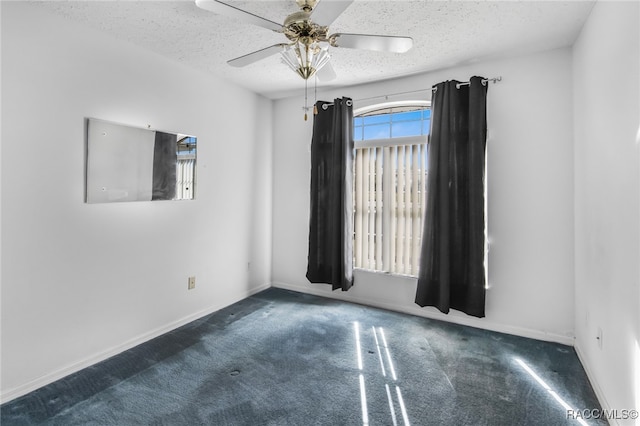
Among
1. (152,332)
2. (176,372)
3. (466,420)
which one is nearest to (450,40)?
(466,420)

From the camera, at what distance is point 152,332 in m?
2.79

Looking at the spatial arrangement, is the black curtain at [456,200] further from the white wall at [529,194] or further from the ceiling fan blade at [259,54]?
the ceiling fan blade at [259,54]

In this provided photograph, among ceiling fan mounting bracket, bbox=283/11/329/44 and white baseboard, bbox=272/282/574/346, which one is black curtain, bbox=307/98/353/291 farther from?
ceiling fan mounting bracket, bbox=283/11/329/44

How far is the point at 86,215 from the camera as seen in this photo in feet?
7.62

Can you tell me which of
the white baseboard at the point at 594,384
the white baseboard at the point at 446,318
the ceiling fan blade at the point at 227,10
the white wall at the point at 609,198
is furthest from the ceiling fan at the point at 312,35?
the white baseboard at the point at 446,318

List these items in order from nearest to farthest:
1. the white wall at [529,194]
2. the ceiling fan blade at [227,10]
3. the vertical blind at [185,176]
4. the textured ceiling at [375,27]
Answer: the ceiling fan blade at [227,10] → the textured ceiling at [375,27] → the white wall at [529,194] → the vertical blind at [185,176]

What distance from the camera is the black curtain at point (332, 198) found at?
350 cm

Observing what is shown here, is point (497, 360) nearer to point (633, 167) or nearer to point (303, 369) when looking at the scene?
point (303, 369)

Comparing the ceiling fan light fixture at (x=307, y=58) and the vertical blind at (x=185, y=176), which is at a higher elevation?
the ceiling fan light fixture at (x=307, y=58)

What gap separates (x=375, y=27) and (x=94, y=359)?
10.1 ft

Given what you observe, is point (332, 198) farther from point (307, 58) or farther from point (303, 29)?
point (303, 29)

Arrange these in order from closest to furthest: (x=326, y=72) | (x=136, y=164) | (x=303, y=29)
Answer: (x=303, y=29), (x=326, y=72), (x=136, y=164)

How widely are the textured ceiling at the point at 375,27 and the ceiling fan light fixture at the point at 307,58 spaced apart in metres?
0.31

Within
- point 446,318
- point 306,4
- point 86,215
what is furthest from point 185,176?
point 446,318
